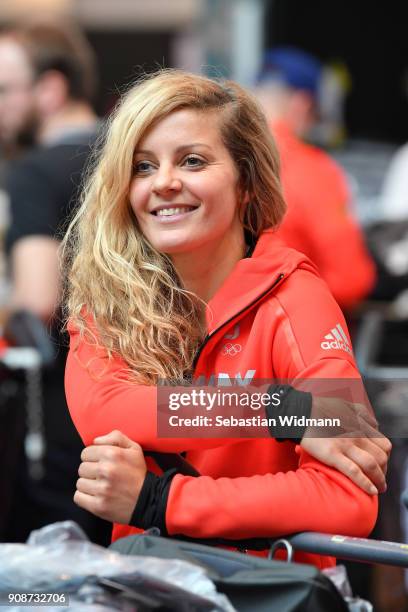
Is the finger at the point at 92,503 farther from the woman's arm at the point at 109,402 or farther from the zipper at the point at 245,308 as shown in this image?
the zipper at the point at 245,308

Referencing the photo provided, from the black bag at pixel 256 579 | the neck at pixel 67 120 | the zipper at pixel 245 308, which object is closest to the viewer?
the black bag at pixel 256 579

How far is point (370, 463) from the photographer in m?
2.09

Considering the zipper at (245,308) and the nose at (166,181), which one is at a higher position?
the nose at (166,181)

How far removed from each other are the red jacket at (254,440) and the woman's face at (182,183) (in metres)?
0.12

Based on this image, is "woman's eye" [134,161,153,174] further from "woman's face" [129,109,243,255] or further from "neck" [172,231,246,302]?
"neck" [172,231,246,302]

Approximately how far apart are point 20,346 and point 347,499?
1916 mm

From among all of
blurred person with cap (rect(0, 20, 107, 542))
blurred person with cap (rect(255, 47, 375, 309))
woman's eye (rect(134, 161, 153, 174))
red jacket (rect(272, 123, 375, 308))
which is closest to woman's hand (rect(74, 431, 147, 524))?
woman's eye (rect(134, 161, 153, 174))

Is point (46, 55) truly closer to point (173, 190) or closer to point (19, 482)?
point (19, 482)

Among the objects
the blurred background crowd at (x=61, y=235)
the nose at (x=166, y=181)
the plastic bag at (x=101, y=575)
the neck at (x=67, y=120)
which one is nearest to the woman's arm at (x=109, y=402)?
the plastic bag at (x=101, y=575)

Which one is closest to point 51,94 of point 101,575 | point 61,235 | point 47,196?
point 47,196

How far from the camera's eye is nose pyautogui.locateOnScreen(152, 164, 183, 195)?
7.38ft

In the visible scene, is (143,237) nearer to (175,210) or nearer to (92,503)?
(175,210)

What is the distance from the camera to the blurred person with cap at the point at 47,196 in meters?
3.94

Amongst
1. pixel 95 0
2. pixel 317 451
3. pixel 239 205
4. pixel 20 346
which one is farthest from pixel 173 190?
pixel 95 0
